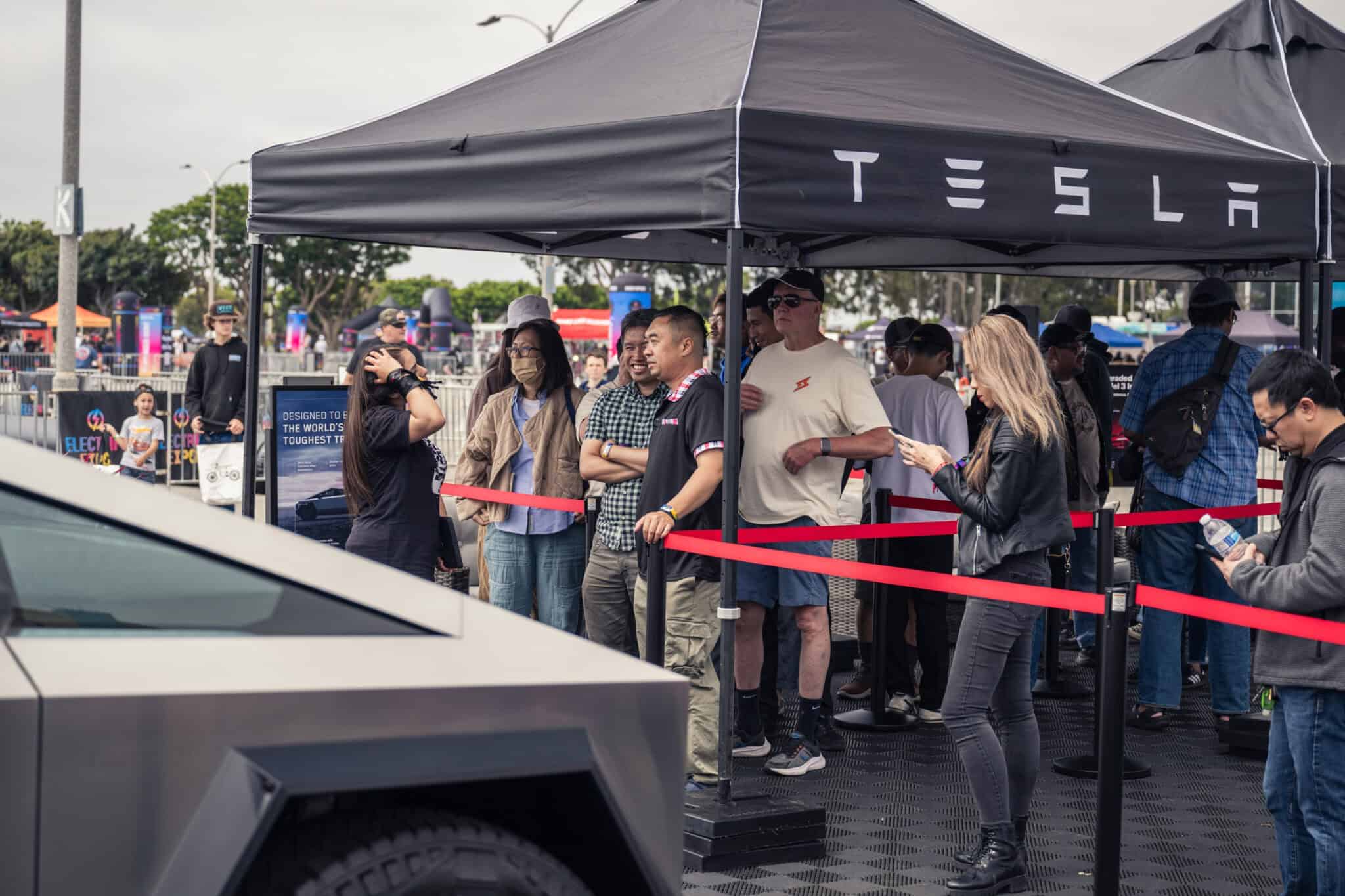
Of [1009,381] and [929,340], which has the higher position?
[929,340]

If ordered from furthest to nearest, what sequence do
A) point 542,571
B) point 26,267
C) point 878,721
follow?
point 26,267 → point 878,721 → point 542,571

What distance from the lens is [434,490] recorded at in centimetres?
596

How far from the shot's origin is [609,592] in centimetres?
587

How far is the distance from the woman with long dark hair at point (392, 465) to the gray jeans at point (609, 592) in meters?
0.66

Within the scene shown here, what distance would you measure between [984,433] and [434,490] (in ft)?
7.83

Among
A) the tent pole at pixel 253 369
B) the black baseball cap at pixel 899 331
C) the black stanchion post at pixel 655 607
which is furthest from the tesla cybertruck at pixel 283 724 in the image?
the black baseball cap at pixel 899 331

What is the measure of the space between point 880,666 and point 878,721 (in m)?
0.28

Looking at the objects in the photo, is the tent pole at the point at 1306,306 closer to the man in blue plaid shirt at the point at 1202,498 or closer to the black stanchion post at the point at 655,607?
the man in blue plaid shirt at the point at 1202,498

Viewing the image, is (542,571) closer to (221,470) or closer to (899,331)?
(899,331)

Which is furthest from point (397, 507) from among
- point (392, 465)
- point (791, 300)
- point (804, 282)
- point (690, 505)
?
point (804, 282)

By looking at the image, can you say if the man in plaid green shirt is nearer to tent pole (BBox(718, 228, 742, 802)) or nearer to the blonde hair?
tent pole (BBox(718, 228, 742, 802))

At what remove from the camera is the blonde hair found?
4527 millimetres

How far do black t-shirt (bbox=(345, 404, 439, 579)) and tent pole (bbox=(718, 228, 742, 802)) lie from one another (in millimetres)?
1390

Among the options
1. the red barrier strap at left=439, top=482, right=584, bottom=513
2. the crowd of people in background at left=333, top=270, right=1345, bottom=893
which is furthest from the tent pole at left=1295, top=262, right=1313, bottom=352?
the red barrier strap at left=439, top=482, right=584, bottom=513
